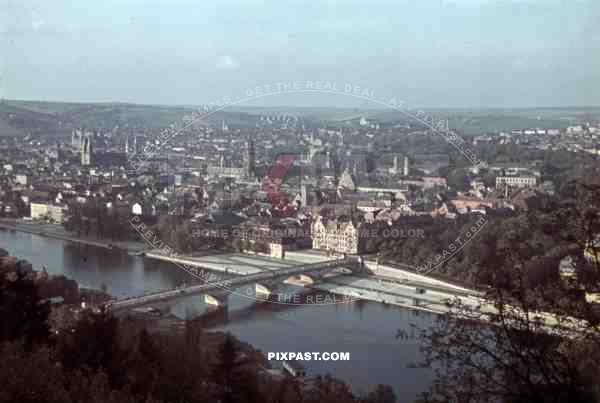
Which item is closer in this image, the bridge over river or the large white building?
the bridge over river

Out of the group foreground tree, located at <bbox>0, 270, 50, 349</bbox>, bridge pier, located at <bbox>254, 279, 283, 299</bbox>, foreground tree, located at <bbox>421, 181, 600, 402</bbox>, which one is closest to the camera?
foreground tree, located at <bbox>421, 181, 600, 402</bbox>

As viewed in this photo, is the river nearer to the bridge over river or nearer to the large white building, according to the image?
the bridge over river

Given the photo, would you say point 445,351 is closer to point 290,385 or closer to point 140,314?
point 290,385

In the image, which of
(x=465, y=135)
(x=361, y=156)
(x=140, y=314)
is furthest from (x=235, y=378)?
(x=465, y=135)

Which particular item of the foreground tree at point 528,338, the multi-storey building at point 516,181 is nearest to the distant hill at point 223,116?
the multi-storey building at point 516,181

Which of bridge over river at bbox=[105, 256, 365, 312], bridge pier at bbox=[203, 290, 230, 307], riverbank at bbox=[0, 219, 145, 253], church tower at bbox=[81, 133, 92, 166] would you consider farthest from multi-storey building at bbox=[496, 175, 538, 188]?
church tower at bbox=[81, 133, 92, 166]

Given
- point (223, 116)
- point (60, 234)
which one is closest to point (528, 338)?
point (60, 234)
